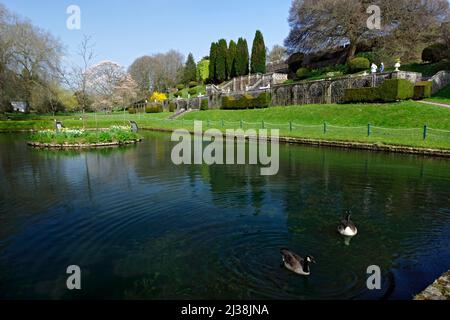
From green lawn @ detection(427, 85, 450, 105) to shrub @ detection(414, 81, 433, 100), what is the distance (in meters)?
0.58

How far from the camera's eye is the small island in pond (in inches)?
933

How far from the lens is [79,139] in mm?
24016

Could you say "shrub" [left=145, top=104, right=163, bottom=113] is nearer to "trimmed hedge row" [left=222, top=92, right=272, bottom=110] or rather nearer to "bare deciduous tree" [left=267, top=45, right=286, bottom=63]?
"trimmed hedge row" [left=222, top=92, right=272, bottom=110]

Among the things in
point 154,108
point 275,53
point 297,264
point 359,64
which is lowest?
point 297,264

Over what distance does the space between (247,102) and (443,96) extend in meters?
21.4

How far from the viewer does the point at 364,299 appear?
16.5 ft

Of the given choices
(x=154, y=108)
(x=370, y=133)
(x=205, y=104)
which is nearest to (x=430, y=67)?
(x=370, y=133)

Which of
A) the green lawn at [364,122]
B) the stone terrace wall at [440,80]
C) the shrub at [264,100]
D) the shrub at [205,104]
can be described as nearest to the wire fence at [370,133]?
the green lawn at [364,122]

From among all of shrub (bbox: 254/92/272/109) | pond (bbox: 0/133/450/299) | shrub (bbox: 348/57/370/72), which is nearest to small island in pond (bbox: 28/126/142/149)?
pond (bbox: 0/133/450/299)

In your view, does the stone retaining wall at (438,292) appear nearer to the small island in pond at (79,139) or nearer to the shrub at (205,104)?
the small island in pond at (79,139)

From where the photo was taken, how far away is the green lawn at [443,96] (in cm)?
2641

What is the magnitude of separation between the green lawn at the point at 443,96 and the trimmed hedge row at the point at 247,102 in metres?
17.7

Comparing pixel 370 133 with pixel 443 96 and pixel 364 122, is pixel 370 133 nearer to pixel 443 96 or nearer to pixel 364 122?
pixel 364 122
